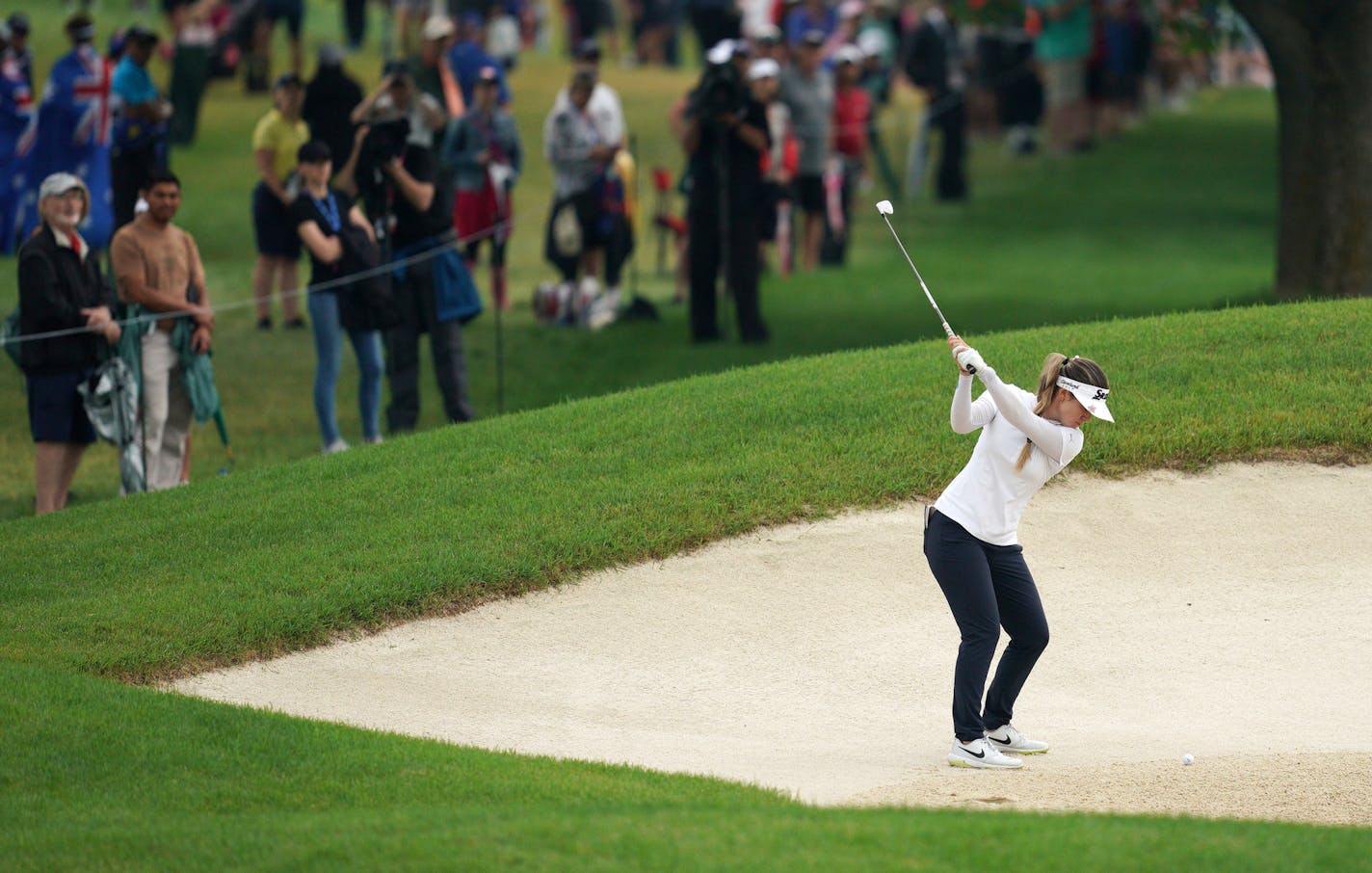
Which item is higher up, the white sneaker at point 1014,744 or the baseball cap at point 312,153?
the baseball cap at point 312,153

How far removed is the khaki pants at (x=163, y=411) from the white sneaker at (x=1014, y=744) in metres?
6.03

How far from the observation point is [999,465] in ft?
25.3

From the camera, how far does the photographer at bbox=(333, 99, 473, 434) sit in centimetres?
1361

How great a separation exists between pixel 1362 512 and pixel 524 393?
6.85 metres

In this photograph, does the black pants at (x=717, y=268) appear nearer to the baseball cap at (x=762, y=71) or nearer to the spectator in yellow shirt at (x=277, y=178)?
the baseball cap at (x=762, y=71)

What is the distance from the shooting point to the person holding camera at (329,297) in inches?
514

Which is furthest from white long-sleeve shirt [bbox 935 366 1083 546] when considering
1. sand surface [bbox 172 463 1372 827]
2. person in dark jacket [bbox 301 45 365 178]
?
person in dark jacket [bbox 301 45 365 178]

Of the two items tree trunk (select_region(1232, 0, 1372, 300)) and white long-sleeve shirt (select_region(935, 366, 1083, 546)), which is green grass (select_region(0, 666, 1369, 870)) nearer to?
white long-sleeve shirt (select_region(935, 366, 1083, 546))

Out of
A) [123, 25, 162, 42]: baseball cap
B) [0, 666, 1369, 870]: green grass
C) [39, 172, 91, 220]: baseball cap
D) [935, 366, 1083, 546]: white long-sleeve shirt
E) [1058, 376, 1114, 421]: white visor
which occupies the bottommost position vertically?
[0, 666, 1369, 870]: green grass

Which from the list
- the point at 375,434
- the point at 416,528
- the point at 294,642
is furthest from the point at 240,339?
the point at 294,642

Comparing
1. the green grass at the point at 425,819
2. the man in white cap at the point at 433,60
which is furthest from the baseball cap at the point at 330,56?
the green grass at the point at 425,819

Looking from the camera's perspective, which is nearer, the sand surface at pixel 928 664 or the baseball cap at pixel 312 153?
the sand surface at pixel 928 664

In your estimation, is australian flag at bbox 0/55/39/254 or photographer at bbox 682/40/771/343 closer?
photographer at bbox 682/40/771/343

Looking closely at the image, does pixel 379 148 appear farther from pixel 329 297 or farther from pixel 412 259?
pixel 329 297
